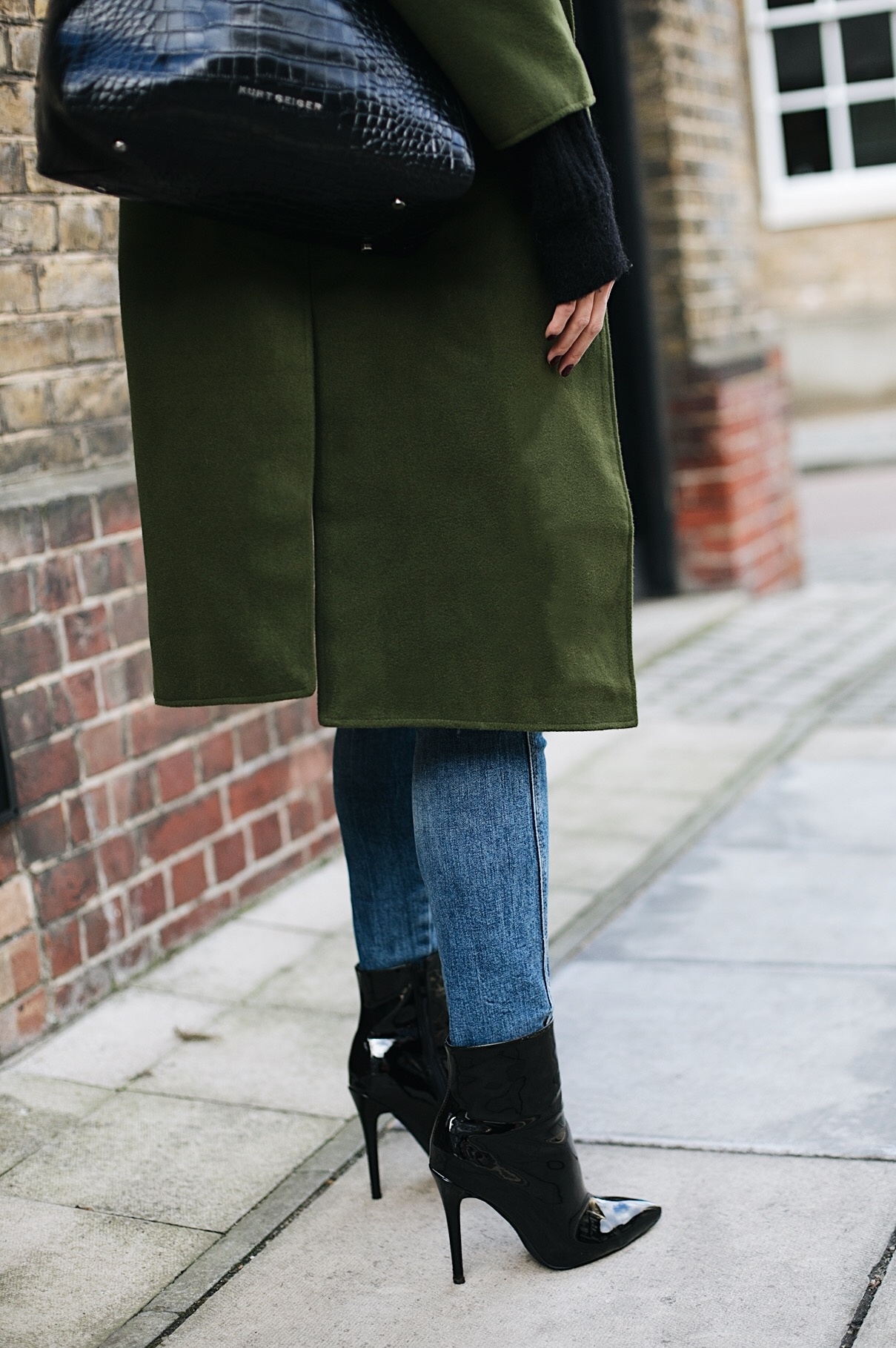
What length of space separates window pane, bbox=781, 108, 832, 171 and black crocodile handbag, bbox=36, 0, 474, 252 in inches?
540

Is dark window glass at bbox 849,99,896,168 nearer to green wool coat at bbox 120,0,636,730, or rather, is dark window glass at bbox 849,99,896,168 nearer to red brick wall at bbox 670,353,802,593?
red brick wall at bbox 670,353,802,593

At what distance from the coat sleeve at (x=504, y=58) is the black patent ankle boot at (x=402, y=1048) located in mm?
1009

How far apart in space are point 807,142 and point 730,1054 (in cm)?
1327

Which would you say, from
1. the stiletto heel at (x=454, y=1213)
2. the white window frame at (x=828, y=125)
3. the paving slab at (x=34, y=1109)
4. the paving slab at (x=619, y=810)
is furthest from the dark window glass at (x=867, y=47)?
the stiletto heel at (x=454, y=1213)

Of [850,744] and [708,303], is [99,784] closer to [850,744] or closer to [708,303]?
[850,744]

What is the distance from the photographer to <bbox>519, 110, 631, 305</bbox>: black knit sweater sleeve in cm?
157

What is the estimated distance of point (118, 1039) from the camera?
260 centimetres

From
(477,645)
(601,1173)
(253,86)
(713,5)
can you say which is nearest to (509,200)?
(253,86)

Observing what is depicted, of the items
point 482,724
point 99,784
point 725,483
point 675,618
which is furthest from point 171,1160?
point 725,483

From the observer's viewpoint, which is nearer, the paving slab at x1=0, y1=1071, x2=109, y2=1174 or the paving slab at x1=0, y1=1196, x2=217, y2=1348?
the paving slab at x1=0, y1=1196, x2=217, y2=1348

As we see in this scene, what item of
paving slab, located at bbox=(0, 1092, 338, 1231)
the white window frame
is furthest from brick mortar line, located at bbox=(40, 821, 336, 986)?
the white window frame

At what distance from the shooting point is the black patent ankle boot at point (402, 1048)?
78.1 inches

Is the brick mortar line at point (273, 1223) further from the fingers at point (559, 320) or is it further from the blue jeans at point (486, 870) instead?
the fingers at point (559, 320)

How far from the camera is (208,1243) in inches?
77.6
